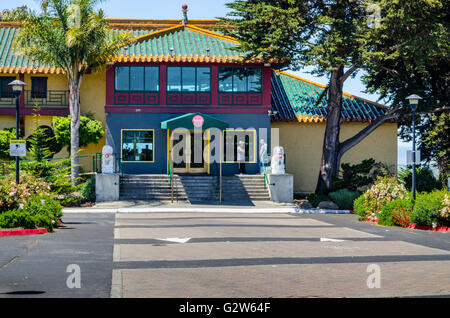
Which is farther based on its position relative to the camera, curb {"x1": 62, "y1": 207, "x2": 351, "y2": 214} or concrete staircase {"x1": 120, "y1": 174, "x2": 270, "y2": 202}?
concrete staircase {"x1": 120, "y1": 174, "x2": 270, "y2": 202}

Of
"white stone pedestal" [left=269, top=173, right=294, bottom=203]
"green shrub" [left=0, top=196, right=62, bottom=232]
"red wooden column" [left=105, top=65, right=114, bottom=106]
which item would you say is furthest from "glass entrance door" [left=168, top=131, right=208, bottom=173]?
"green shrub" [left=0, top=196, right=62, bottom=232]

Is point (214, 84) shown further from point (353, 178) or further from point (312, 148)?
point (353, 178)

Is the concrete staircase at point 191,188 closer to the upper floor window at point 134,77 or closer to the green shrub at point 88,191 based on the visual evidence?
the green shrub at point 88,191

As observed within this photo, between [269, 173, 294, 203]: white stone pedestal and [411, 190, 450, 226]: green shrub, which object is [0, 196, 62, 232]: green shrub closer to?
[411, 190, 450, 226]: green shrub

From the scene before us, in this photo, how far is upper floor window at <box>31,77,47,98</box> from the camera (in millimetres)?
32938

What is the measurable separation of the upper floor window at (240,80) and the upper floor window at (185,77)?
899 millimetres

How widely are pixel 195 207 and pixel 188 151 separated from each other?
22.5 feet

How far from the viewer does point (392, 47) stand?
2731cm

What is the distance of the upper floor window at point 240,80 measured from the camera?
105 feet

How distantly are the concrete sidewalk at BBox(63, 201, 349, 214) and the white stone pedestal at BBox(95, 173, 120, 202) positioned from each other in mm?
566

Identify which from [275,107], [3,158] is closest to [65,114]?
[3,158]

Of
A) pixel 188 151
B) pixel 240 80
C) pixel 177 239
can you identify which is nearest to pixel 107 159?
pixel 188 151
